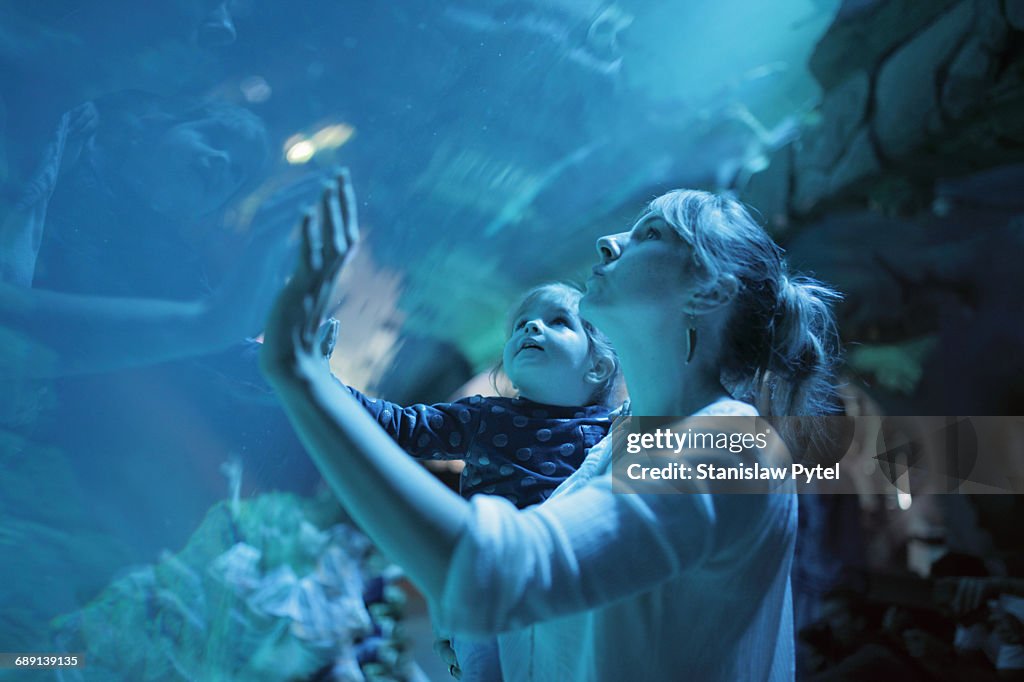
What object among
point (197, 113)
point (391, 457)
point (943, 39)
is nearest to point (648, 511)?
point (391, 457)

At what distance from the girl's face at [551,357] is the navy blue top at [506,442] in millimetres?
34

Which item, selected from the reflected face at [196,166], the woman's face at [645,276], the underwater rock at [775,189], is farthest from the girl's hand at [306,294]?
the underwater rock at [775,189]

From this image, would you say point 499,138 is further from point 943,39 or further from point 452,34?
point 943,39

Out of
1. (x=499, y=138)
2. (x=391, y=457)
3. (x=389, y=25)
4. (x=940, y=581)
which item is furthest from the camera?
(x=940, y=581)

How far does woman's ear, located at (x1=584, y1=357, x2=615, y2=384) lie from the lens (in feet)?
3.40

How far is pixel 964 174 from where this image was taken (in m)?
2.55

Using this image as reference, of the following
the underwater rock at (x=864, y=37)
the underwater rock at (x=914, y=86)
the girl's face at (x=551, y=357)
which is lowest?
the girl's face at (x=551, y=357)

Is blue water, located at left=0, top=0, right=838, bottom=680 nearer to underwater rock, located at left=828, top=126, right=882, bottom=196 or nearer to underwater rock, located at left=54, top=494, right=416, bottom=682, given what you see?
underwater rock, located at left=54, top=494, right=416, bottom=682

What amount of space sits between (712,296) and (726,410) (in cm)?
10

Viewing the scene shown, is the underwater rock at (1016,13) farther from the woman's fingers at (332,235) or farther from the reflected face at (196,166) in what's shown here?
the woman's fingers at (332,235)

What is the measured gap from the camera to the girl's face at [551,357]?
99 cm

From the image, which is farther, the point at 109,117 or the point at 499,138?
the point at 499,138

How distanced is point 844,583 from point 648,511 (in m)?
2.42

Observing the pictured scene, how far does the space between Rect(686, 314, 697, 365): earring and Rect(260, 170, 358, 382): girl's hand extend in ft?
1.00
